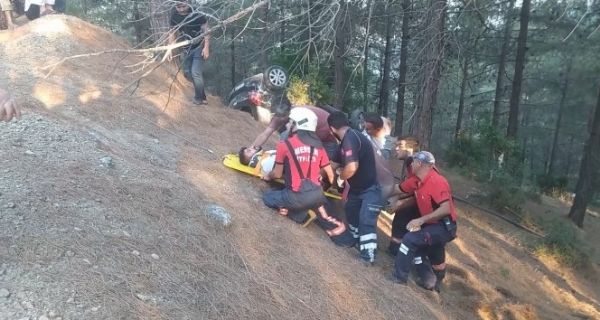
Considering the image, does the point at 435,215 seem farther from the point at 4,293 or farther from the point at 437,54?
the point at 4,293

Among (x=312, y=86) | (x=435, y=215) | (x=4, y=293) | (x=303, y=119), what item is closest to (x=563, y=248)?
(x=435, y=215)

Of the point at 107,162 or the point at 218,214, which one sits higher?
the point at 107,162

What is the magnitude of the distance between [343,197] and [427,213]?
115cm

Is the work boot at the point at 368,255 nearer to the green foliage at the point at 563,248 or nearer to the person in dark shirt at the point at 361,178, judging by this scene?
the person in dark shirt at the point at 361,178

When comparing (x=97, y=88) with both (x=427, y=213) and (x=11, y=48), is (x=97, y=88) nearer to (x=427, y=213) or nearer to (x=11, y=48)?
(x=11, y=48)

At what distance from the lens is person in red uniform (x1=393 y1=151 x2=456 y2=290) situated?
18.1 ft

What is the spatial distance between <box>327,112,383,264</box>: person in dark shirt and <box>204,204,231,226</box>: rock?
4.83 feet

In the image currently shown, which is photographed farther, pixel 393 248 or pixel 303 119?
pixel 393 248

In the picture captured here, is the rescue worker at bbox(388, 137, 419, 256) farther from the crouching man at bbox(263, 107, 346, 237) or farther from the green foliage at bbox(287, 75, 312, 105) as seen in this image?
the green foliage at bbox(287, 75, 312, 105)

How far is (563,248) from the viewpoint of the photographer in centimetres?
1005

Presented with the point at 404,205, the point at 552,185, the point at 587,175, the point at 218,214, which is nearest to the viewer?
the point at 218,214

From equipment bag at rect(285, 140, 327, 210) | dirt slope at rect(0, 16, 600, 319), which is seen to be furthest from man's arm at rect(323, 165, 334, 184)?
dirt slope at rect(0, 16, 600, 319)

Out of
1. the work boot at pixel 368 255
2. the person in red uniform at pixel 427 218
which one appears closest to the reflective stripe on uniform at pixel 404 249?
the person in red uniform at pixel 427 218

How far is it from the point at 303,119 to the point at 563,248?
722cm
